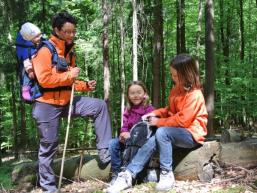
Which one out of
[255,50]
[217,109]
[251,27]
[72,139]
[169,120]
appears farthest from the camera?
[251,27]

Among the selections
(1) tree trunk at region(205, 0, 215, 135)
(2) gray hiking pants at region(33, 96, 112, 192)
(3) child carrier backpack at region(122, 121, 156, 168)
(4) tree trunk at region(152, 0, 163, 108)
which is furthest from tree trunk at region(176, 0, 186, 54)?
(3) child carrier backpack at region(122, 121, 156, 168)

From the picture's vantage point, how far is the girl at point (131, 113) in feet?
17.8

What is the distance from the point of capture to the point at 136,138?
5.18 m

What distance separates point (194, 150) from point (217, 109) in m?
18.9

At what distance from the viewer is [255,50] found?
28.2m

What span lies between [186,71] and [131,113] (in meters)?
1.03

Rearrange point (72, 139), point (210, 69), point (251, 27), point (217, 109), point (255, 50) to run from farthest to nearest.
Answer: point (251, 27) < point (255, 50) < point (217, 109) < point (72, 139) < point (210, 69)

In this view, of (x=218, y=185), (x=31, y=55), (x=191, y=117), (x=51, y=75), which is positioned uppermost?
(x=31, y=55)

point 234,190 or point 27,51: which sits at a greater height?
point 27,51

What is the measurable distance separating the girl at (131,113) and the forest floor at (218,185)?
0.38 metres

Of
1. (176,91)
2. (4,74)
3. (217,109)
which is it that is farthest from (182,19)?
(176,91)

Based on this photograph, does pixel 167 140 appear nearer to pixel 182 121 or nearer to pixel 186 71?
pixel 182 121

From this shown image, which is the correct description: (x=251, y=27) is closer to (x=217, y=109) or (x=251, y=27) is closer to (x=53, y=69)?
(x=217, y=109)

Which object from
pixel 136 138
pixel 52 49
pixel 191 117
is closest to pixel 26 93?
pixel 52 49
